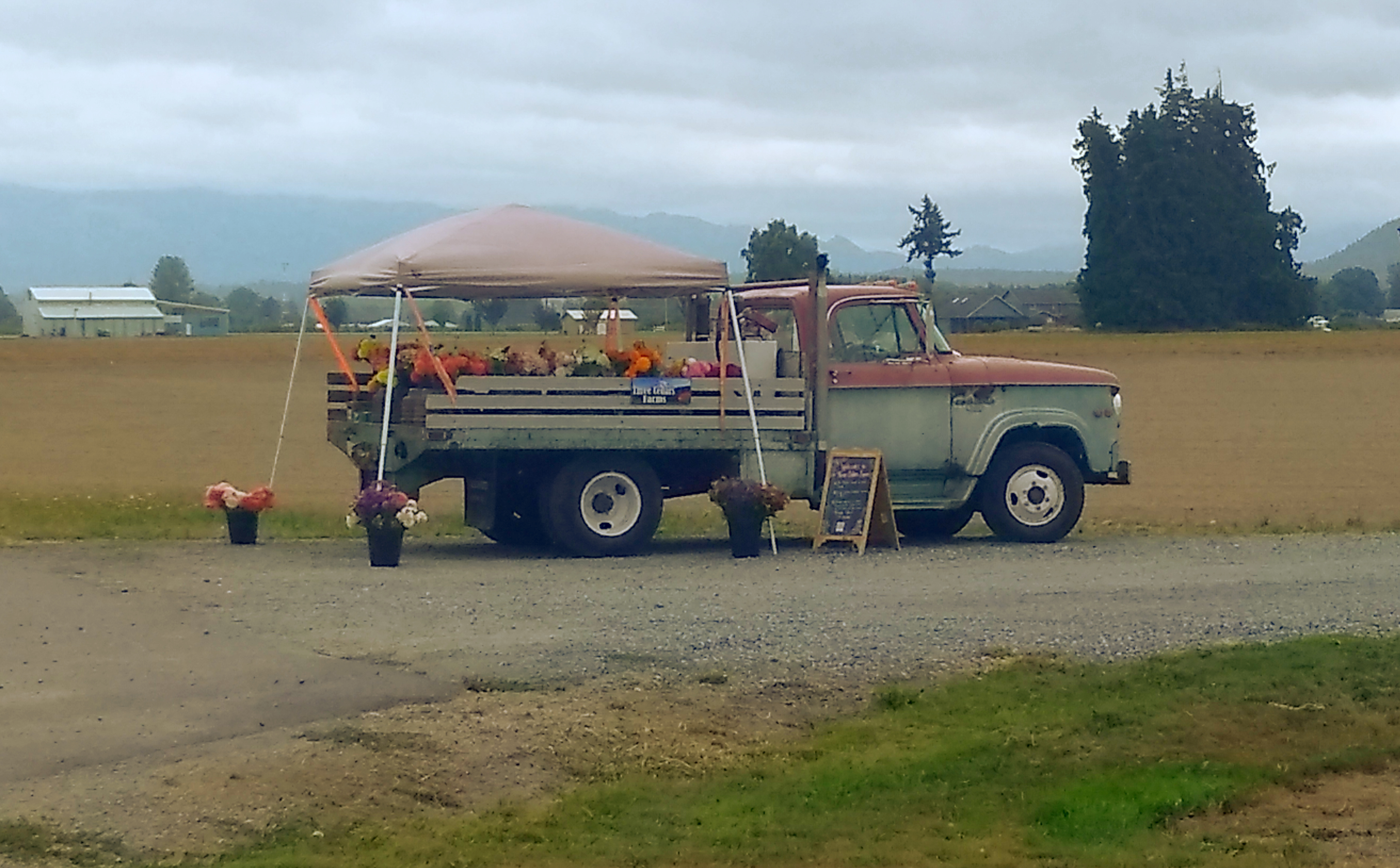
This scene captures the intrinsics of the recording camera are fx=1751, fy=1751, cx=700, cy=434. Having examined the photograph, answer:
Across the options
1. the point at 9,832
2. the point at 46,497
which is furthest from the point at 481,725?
the point at 46,497

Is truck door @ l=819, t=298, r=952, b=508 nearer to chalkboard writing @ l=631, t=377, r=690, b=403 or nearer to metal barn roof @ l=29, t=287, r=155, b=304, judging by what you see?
chalkboard writing @ l=631, t=377, r=690, b=403

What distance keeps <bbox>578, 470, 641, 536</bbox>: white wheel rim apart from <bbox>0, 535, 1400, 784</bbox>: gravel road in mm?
390

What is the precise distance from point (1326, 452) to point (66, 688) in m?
21.9

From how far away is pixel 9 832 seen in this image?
18.8 ft

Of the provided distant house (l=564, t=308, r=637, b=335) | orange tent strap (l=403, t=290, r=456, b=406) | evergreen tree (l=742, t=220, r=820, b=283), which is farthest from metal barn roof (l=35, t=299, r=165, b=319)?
orange tent strap (l=403, t=290, r=456, b=406)

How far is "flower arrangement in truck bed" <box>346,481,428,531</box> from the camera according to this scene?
1251 centimetres

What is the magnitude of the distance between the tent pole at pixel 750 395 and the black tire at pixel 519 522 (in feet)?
5.79

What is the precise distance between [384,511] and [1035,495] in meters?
5.46

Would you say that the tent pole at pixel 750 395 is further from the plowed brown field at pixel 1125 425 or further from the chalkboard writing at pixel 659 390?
the plowed brown field at pixel 1125 425

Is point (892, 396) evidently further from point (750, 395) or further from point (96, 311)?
point (96, 311)

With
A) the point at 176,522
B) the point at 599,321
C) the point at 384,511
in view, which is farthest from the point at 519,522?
the point at 176,522

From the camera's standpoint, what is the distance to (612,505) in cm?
1368

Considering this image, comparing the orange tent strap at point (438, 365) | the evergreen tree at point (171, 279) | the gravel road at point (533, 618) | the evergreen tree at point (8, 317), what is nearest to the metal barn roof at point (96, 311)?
the evergreen tree at point (8, 317)

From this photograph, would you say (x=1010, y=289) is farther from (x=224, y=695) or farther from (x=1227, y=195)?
(x=224, y=695)
